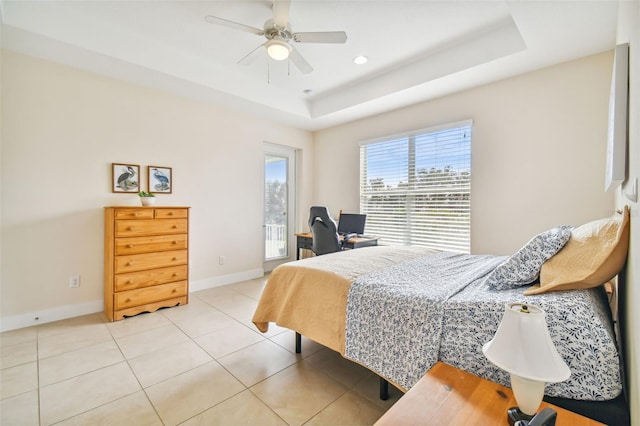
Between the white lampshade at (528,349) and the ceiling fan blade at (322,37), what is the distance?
2.28 meters

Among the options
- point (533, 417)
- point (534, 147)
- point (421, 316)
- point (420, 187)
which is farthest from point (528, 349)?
point (420, 187)

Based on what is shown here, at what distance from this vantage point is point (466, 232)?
346cm

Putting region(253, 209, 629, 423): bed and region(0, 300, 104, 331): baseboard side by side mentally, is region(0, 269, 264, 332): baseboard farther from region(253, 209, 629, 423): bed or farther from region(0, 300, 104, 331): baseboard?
region(253, 209, 629, 423): bed

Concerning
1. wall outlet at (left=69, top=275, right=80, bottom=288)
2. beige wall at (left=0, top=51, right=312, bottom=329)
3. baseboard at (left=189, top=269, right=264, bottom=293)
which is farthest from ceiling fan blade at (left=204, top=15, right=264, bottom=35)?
baseboard at (left=189, top=269, right=264, bottom=293)

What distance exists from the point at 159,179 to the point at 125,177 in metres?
0.36

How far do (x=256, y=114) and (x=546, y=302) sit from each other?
4.22 metres

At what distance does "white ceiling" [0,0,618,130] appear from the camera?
7.54ft

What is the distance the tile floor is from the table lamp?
3.17 feet

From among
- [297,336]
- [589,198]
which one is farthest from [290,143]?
[589,198]

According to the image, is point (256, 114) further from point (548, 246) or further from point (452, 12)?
point (548, 246)

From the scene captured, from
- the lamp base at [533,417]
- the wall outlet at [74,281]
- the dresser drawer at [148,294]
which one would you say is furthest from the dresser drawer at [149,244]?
the lamp base at [533,417]

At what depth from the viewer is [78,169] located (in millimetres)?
2949

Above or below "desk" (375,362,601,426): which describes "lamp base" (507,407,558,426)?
above

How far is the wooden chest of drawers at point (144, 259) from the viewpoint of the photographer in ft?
9.32
